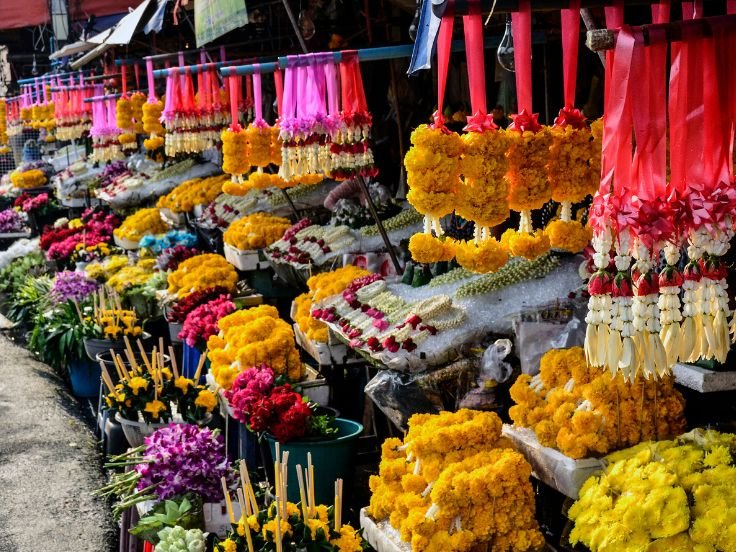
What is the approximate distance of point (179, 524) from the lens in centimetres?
491

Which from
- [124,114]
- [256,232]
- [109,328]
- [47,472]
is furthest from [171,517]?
[124,114]

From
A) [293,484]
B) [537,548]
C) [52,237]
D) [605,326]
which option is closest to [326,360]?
[293,484]

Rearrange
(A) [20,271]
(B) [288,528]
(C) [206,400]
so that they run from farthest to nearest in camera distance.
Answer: (A) [20,271] → (C) [206,400] → (B) [288,528]

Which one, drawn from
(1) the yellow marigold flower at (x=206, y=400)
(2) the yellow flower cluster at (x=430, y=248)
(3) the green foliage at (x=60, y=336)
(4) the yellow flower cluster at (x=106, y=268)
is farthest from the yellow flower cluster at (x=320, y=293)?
(4) the yellow flower cluster at (x=106, y=268)

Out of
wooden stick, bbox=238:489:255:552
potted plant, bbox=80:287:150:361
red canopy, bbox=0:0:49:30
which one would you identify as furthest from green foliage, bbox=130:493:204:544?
red canopy, bbox=0:0:49:30

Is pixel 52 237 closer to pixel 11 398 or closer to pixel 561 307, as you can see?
pixel 11 398

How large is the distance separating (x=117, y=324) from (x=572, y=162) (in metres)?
5.88

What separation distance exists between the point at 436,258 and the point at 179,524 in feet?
5.96

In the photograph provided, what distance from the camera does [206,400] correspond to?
6.34 m

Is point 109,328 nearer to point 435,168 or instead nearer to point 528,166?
point 435,168

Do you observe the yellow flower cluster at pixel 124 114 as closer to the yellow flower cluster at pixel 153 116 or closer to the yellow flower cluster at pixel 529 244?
the yellow flower cluster at pixel 153 116

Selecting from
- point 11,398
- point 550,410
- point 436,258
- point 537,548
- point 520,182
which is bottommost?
point 11,398

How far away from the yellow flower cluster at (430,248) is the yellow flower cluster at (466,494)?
690 mm

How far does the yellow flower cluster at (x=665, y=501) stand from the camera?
11.0ft
